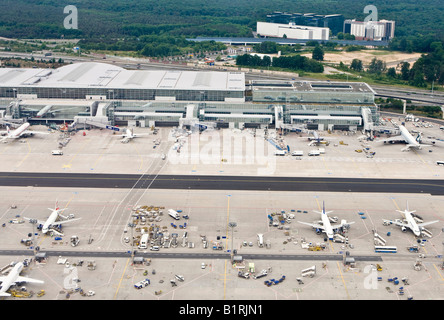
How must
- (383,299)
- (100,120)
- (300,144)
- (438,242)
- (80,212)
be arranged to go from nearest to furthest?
(383,299), (438,242), (80,212), (300,144), (100,120)

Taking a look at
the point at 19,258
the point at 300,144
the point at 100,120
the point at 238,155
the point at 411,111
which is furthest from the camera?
the point at 411,111

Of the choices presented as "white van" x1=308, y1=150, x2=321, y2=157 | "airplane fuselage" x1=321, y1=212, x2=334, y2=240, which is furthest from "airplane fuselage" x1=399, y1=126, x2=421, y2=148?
"airplane fuselage" x1=321, y1=212, x2=334, y2=240

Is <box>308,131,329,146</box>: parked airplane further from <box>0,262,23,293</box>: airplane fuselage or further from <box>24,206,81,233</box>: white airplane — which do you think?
<box>0,262,23,293</box>: airplane fuselage

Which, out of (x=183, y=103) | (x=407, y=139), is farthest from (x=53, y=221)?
(x=407, y=139)

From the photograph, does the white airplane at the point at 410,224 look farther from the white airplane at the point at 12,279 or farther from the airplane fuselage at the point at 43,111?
the airplane fuselage at the point at 43,111

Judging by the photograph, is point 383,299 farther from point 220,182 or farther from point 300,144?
point 300,144

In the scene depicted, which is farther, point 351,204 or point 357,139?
point 357,139

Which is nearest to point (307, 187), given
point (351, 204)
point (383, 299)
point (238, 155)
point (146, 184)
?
point (351, 204)
